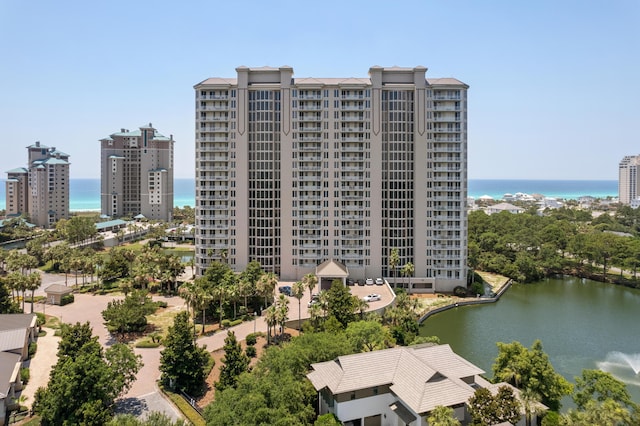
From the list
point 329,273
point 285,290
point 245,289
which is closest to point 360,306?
point 245,289

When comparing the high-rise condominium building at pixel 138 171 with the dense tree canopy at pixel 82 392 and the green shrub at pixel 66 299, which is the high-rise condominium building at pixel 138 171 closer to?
the green shrub at pixel 66 299

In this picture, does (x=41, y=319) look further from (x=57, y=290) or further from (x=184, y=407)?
(x=184, y=407)

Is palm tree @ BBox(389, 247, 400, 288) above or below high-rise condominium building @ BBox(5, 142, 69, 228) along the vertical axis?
below

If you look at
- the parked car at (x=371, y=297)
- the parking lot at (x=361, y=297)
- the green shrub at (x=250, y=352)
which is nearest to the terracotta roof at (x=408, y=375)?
the green shrub at (x=250, y=352)

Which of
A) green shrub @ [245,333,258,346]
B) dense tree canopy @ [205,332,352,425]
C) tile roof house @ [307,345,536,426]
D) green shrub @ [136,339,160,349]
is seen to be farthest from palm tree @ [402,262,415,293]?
green shrub @ [136,339,160,349]

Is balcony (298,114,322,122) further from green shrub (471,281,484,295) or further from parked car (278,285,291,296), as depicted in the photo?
green shrub (471,281,484,295)
